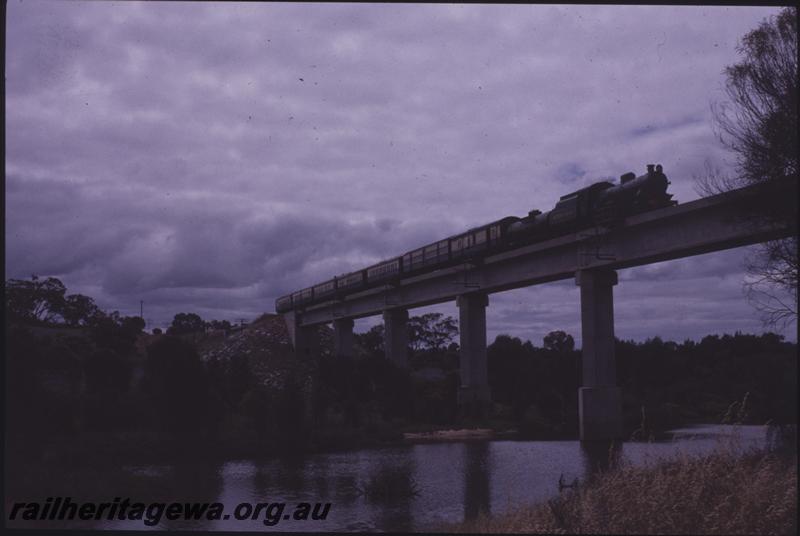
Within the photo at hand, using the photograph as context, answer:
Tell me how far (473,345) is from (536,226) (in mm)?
11168

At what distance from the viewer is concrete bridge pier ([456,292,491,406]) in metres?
52.3

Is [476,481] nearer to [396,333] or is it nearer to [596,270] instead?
[596,270]

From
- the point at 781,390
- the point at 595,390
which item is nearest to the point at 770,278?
the point at 781,390

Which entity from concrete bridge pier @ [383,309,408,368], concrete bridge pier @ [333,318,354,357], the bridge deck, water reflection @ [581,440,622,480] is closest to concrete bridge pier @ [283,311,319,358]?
concrete bridge pier @ [333,318,354,357]

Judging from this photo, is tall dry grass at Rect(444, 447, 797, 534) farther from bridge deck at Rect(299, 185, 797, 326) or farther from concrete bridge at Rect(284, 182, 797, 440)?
bridge deck at Rect(299, 185, 797, 326)

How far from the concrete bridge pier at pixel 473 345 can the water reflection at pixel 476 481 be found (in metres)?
17.1

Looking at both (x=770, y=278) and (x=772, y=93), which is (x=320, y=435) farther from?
(x=772, y=93)

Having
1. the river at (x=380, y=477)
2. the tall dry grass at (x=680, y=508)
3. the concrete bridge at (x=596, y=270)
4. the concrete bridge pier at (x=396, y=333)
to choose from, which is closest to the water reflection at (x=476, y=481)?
the river at (x=380, y=477)

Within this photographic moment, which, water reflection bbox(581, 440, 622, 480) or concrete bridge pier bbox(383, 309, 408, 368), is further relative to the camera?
concrete bridge pier bbox(383, 309, 408, 368)

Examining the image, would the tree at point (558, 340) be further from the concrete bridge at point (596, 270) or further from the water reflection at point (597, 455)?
the water reflection at point (597, 455)

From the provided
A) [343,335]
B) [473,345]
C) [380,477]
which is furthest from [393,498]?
[343,335]

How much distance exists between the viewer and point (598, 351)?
40031 mm

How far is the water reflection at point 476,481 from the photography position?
56.5 ft

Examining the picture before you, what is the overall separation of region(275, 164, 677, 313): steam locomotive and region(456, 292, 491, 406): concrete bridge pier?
3.01m
